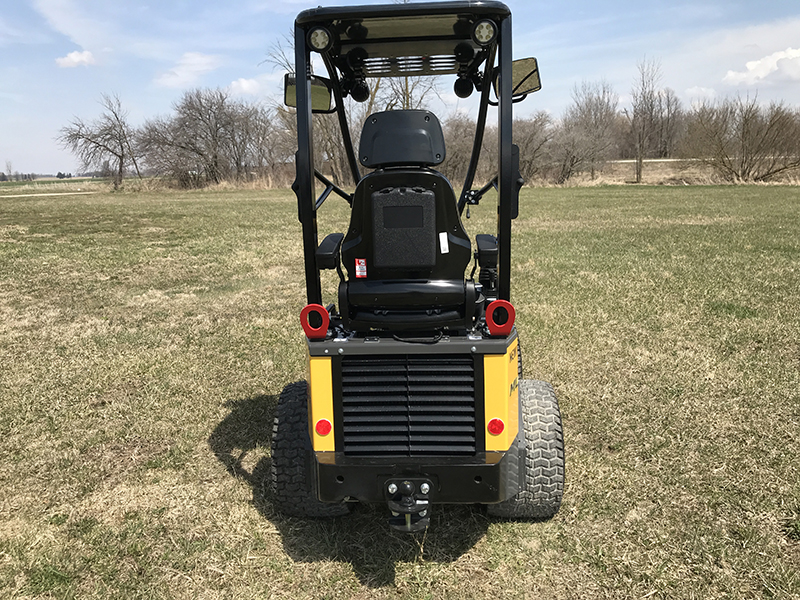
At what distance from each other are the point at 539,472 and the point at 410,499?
2.38 feet

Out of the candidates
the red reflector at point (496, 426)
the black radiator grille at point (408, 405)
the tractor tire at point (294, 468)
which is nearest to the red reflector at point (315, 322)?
the black radiator grille at point (408, 405)

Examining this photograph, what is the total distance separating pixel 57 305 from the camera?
24.8 feet

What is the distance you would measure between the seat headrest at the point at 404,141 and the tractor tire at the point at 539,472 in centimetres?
130

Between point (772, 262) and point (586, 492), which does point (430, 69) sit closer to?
point (586, 492)

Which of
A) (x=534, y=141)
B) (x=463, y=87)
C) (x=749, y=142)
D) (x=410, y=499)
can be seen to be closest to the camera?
(x=410, y=499)

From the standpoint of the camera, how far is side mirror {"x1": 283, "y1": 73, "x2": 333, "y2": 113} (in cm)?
290

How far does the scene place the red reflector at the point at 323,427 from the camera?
2.50 metres

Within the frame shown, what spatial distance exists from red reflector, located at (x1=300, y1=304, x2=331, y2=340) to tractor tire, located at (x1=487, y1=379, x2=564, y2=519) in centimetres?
108

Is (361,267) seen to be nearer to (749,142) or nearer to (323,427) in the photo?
(323,427)

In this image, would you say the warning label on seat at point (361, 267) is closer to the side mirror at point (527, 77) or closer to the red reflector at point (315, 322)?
the red reflector at point (315, 322)

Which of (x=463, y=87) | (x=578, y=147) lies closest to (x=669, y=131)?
(x=578, y=147)

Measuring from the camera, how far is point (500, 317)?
8.06 ft

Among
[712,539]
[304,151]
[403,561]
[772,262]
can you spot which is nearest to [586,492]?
[712,539]

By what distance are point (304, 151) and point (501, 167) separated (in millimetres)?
824
